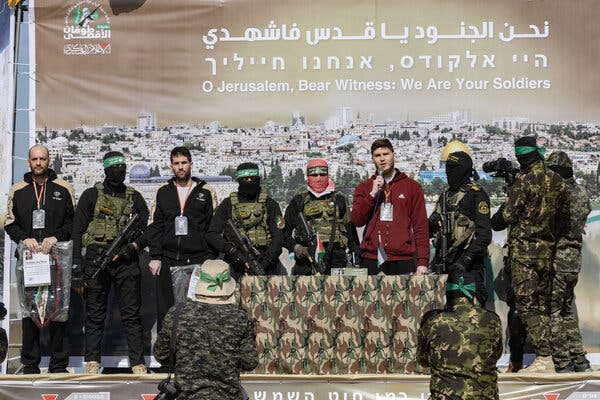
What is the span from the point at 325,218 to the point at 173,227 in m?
1.22

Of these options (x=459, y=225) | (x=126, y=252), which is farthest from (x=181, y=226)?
(x=459, y=225)

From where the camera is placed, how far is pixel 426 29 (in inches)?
319

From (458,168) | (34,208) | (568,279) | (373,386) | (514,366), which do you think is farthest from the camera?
(514,366)

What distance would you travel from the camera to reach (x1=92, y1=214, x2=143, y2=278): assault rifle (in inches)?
291

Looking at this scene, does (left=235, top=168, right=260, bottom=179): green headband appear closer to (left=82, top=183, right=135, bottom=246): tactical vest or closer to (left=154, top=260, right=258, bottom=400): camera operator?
(left=82, top=183, right=135, bottom=246): tactical vest

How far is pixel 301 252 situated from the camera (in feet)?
24.2

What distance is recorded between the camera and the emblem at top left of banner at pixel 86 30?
26.8ft

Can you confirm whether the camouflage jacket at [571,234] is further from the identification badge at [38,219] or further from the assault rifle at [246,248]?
the identification badge at [38,219]

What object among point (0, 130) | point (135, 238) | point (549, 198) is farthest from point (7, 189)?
point (549, 198)

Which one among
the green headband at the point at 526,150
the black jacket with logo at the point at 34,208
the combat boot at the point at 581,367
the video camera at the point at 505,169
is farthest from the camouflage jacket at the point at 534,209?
the black jacket with logo at the point at 34,208

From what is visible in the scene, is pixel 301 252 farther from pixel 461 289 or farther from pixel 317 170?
pixel 461 289

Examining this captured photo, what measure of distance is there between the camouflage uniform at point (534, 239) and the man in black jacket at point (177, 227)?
2.40 metres

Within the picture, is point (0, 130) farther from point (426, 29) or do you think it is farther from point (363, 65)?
point (426, 29)

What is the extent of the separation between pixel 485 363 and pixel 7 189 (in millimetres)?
4729
